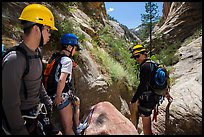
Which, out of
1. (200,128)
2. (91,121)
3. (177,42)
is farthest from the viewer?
(177,42)

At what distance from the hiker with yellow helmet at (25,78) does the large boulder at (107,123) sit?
127 centimetres

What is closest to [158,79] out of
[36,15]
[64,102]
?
[64,102]

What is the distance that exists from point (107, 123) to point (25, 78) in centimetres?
209

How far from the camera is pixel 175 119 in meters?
4.68

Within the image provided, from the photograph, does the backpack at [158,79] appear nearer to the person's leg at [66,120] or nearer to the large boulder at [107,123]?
the large boulder at [107,123]

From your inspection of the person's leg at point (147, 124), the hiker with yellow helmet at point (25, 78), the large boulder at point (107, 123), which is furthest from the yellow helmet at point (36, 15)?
the person's leg at point (147, 124)

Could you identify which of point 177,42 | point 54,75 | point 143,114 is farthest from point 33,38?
point 177,42

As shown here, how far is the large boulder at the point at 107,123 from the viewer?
11.8ft

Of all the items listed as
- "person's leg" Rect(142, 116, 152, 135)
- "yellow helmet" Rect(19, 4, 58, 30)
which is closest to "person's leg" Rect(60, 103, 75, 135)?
"yellow helmet" Rect(19, 4, 58, 30)

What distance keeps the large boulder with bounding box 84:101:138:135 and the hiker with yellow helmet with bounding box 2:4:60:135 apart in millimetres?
1266

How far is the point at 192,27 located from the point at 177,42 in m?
3.00

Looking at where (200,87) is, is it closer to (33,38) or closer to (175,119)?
(175,119)

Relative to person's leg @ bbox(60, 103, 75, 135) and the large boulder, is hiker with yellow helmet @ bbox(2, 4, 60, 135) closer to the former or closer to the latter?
person's leg @ bbox(60, 103, 75, 135)

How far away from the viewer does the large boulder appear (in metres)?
3.59
